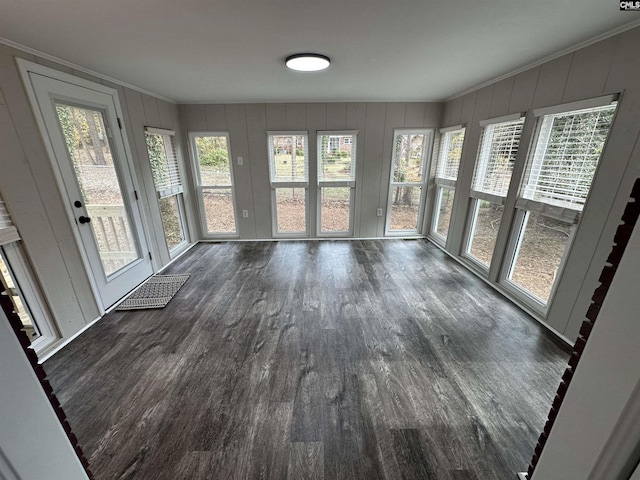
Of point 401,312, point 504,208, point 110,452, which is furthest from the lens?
point 504,208

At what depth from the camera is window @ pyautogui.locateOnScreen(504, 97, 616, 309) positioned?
2.00 metres

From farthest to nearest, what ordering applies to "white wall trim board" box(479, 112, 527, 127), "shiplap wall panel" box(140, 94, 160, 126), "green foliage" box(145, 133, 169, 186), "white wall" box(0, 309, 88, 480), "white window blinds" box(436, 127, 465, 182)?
"white window blinds" box(436, 127, 465, 182)
"green foliage" box(145, 133, 169, 186)
"shiplap wall panel" box(140, 94, 160, 126)
"white wall trim board" box(479, 112, 527, 127)
"white wall" box(0, 309, 88, 480)

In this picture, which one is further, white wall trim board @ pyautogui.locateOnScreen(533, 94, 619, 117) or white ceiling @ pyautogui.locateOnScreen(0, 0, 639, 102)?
white wall trim board @ pyautogui.locateOnScreen(533, 94, 619, 117)

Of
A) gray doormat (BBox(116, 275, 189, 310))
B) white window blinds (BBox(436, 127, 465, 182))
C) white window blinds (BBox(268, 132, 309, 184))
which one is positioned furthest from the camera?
white window blinds (BBox(268, 132, 309, 184))

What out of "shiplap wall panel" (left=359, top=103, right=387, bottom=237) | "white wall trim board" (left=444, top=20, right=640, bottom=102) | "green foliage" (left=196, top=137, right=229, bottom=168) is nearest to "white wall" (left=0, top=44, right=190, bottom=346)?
"green foliage" (left=196, top=137, right=229, bottom=168)

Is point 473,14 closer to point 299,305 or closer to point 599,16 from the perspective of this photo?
point 599,16

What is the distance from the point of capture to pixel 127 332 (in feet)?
7.59

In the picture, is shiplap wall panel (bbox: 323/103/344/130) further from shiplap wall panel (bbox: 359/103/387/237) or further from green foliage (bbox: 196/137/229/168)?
green foliage (bbox: 196/137/229/168)

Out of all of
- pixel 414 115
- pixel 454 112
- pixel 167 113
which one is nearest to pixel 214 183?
pixel 167 113

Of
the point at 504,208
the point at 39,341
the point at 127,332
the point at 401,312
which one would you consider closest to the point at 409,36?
the point at 504,208

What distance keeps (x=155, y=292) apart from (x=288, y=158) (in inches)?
108

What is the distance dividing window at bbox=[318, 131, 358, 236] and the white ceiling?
1.39 m

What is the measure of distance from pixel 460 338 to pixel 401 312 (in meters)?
0.55

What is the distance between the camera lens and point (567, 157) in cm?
218
